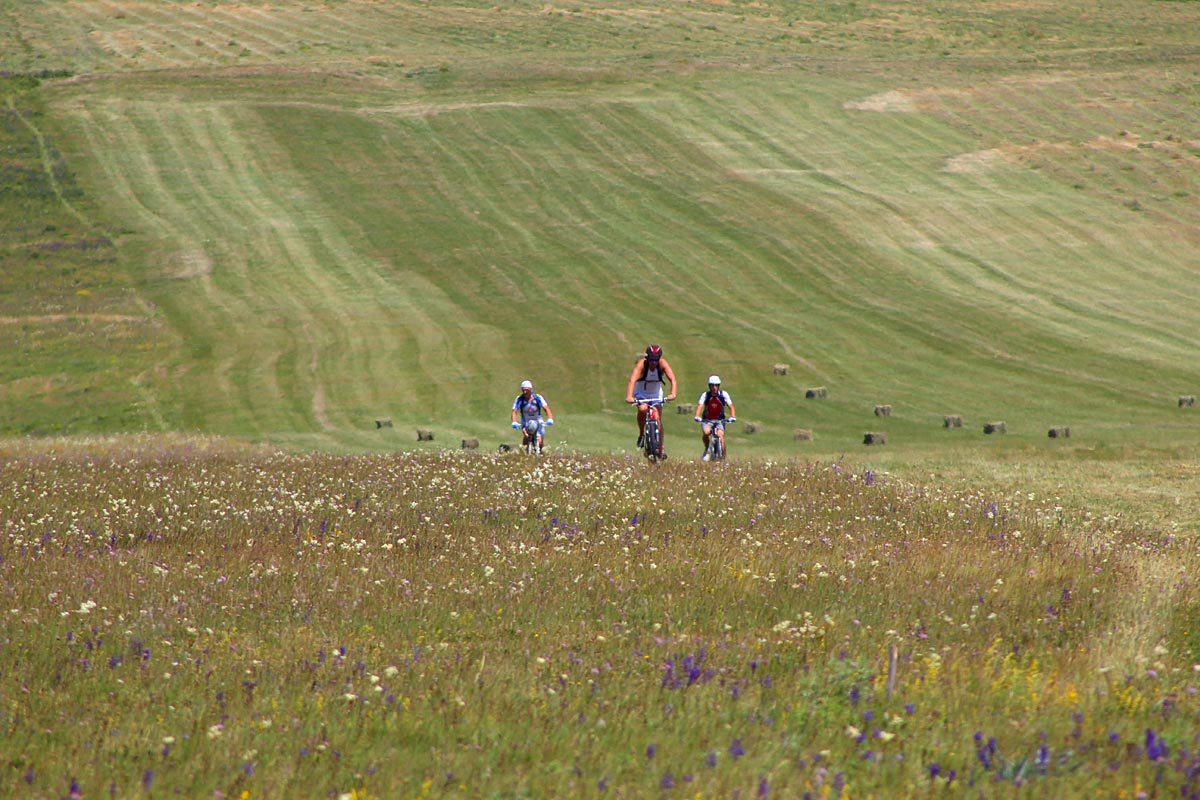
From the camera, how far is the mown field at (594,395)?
7.29m

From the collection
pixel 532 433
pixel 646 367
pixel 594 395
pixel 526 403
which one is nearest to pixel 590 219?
pixel 594 395

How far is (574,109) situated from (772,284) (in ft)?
89.1

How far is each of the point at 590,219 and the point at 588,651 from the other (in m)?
55.8

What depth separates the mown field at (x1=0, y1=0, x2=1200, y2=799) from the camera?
7.29 meters

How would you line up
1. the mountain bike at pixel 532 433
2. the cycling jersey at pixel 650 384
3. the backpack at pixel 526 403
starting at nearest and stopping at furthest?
1. the cycling jersey at pixel 650 384
2. the mountain bike at pixel 532 433
3. the backpack at pixel 526 403

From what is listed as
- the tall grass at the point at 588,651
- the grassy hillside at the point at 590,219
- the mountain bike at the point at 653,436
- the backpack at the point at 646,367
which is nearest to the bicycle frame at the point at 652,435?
the mountain bike at the point at 653,436

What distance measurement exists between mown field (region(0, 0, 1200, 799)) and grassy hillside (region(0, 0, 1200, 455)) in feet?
1.08

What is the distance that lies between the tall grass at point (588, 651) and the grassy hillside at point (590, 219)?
1973 centimetres

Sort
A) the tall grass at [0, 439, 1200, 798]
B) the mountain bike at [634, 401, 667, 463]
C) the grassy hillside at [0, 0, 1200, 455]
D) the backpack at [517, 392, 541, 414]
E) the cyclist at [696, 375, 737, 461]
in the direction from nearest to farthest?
the tall grass at [0, 439, 1200, 798], the mountain bike at [634, 401, 667, 463], the cyclist at [696, 375, 737, 461], the backpack at [517, 392, 541, 414], the grassy hillside at [0, 0, 1200, 455]

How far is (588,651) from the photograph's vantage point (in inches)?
348

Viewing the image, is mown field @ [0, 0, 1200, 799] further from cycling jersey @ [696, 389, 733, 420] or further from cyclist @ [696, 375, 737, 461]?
cycling jersey @ [696, 389, 733, 420]

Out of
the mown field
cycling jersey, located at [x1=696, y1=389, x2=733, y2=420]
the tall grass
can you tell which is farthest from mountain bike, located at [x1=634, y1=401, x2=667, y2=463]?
the tall grass

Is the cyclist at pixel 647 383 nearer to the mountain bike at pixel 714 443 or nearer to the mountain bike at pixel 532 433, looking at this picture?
the mountain bike at pixel 714 443

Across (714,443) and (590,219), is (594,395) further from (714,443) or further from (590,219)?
(590,219)
